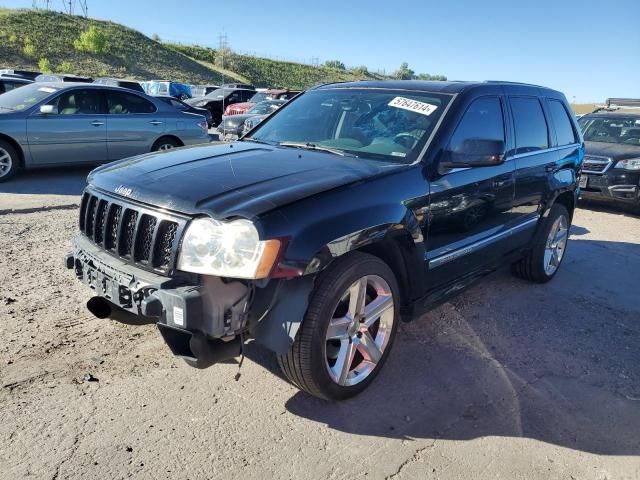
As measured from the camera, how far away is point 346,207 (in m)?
2.78

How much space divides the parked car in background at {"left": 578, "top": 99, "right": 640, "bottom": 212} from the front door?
239 inches

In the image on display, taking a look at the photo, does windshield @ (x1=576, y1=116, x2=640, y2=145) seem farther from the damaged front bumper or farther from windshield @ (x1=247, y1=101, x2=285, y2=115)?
the damaged front bumper

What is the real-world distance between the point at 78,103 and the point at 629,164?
31.2 ft

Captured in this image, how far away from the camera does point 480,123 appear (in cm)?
389

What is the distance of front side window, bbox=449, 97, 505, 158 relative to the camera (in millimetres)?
3521

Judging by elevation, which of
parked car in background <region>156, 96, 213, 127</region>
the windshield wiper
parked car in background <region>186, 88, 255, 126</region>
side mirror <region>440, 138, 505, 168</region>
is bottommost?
parked car in background <region>186, 88, 255, 126</region>

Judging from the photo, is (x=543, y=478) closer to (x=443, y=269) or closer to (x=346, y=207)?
(x=443, y=269)

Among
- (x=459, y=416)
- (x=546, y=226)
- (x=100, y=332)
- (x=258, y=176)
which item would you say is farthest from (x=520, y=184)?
(x=100, y=332)

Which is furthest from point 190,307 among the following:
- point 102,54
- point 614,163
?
point 102,54

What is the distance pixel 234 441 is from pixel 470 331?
2.20 m

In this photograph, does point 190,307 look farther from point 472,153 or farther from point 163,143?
point 163,143

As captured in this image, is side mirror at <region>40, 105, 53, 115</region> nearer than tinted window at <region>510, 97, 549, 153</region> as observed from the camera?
No

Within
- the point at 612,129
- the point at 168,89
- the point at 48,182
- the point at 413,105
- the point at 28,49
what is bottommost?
the point at 48,182

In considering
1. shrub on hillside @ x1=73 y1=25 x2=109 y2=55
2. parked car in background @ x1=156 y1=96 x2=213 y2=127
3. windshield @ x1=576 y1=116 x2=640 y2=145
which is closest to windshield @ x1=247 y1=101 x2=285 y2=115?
parked car in background @ x1=156 y1=96 x2=213 y2=127
